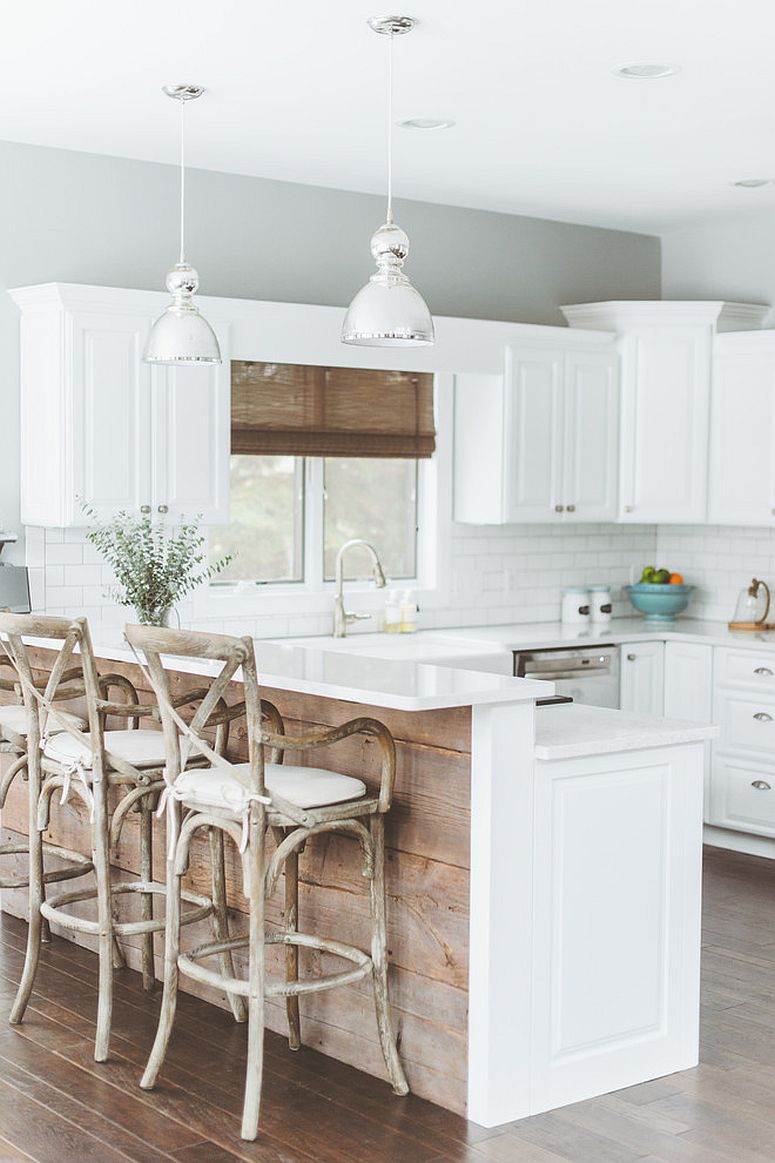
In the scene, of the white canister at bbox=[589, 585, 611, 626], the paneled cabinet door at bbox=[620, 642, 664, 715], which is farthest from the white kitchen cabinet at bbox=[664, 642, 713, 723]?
the white canister at bbox=[589, 585, 611, 626]

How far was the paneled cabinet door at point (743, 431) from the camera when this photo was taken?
21.7 ft

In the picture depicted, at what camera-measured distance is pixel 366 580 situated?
6656 mm

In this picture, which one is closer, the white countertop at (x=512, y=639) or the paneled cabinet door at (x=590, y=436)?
the white countertop at (x=512, y=639)

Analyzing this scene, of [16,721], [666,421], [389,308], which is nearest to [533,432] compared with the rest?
[666,421]

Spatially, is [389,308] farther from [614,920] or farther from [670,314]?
[670,314]

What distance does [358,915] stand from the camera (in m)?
3.89

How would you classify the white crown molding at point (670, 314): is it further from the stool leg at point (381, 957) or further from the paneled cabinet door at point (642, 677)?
the stool leg at point (381, 957)

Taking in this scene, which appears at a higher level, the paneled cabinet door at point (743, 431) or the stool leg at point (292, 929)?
the paneled cabinet door at point (743, 431)

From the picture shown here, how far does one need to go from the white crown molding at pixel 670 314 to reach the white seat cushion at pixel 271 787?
12.4ft

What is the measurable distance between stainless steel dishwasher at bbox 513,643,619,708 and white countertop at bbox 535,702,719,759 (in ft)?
7.27

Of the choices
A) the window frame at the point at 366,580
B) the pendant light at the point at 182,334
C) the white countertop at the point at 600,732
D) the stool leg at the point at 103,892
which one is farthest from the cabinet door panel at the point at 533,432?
the stool leg at the point at 103,892

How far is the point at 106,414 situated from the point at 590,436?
95.8 inches

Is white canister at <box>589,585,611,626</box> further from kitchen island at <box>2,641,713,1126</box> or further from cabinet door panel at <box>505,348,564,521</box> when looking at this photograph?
kitchen island at <box>2,641,713,1126</box>

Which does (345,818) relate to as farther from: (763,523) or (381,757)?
(763,523)
